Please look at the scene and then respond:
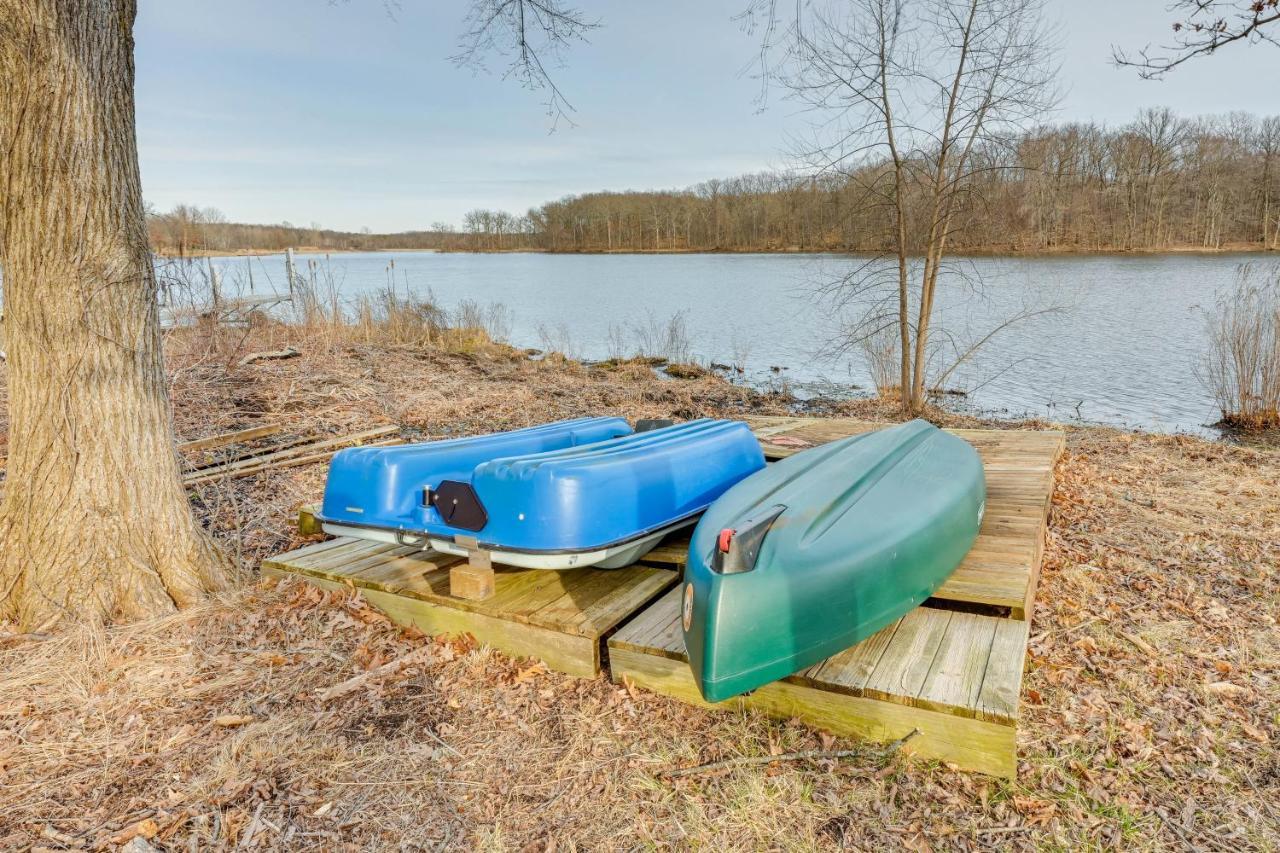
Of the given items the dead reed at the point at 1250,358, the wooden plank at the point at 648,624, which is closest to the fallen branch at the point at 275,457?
the wooden plank at the point at 648,624

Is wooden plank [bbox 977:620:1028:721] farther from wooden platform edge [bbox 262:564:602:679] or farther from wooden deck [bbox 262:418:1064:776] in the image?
wooden platform edge [bbox 262:564:602:679]

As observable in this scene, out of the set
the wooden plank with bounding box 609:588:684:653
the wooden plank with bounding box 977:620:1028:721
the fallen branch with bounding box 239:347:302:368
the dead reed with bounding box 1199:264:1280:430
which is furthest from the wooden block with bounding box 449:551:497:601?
the dead reed with bounding box 1199:264:1280:430

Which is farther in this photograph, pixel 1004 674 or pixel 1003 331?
pixel 1003 331

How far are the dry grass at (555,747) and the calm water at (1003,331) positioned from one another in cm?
588

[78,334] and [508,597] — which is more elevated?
[78,334]

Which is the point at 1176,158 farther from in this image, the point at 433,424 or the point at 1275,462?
the point at 433,424

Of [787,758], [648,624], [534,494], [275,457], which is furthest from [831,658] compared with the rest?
[275,457]

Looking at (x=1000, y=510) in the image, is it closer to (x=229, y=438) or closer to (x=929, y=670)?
(x=929, y=670)

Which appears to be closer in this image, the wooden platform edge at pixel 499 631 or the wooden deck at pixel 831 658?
the wooden deck at pixel 831 658

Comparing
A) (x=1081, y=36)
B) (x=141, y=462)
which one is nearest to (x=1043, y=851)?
(x=141, y=462)

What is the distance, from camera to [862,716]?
2361 millimetres

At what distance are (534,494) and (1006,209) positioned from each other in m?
7.97

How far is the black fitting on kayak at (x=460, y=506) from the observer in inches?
114

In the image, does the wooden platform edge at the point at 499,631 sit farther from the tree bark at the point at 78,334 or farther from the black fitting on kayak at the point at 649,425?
the black fitting on kayak at the point at 649,425
